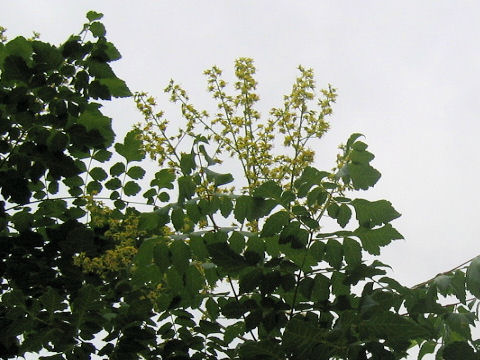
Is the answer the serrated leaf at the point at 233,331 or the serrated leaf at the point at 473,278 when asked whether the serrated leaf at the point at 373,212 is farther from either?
the serrated leaf at the point at 233,331

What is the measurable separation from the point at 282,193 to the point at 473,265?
2.68 ft

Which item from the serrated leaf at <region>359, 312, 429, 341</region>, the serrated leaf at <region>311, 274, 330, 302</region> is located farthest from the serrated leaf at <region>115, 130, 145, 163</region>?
the serrated leaf at <region>359, 312, 429, 341</region>

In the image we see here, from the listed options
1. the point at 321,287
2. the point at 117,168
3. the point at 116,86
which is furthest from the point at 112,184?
the point at 321,287

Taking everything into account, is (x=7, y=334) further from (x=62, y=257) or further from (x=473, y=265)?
(x=473, y=265)

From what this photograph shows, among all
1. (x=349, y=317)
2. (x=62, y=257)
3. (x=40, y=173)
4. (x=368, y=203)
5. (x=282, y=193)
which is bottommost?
(x=349, y=317)

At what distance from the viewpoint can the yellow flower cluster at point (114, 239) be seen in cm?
296

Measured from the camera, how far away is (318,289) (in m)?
2.67

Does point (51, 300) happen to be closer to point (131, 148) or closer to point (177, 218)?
point (177, 218)

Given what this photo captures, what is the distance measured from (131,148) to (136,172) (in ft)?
0.44

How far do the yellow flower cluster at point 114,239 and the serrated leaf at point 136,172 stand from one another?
0.23 metres

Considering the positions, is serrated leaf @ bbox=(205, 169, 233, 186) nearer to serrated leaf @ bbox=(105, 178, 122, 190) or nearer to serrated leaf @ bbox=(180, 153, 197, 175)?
serrated leaf @ bbox=(180, 153, 197, 175)

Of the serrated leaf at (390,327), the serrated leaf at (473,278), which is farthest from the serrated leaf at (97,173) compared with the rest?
the serrated leaf at (473,278)

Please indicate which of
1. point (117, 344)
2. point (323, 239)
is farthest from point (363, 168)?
point (117, 344)

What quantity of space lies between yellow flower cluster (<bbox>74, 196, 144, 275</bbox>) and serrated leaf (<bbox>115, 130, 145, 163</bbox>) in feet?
0.97
